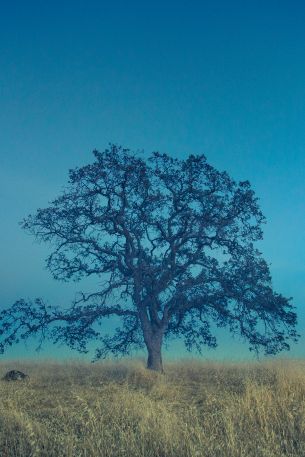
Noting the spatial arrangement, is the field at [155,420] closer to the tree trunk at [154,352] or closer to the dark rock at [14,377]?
the dark rock at [14,377]

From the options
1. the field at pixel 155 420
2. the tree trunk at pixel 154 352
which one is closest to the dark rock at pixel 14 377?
the field at pixel 155 420

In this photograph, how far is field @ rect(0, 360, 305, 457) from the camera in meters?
10.2

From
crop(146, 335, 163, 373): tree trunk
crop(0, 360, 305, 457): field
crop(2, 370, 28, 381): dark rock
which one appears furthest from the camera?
crop(146, 335, 163, 373): tree trunk

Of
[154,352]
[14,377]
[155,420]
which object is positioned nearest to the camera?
[155,420]

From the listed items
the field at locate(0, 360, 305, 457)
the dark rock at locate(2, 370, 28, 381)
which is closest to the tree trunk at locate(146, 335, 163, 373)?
the field at locate(0, 360, 305, 457)

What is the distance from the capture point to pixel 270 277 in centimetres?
2497

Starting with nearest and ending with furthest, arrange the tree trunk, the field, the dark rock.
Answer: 1. the field
2. the dark rock
3. the tree trunk

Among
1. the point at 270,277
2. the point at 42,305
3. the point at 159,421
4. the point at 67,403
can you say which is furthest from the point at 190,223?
the point at 159,421

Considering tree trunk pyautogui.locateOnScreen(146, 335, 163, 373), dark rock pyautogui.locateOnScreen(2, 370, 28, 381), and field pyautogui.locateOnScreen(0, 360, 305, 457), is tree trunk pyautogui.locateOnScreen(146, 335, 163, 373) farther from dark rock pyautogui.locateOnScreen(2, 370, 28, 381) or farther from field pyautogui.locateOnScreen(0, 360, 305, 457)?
dark rock pyautogui.locateOnScreen(2, 370, 28, 381)

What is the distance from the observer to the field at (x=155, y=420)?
1018 centimetres

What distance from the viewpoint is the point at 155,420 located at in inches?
453

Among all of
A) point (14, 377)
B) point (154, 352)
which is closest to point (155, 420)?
point (14, 377)

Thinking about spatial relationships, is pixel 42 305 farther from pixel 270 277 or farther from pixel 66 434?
pixel 66 434

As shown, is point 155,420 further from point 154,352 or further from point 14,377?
point 154,352
